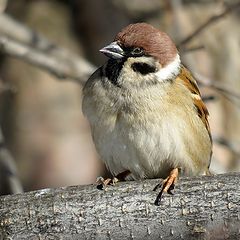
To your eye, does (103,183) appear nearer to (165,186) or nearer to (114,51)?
(165,186)

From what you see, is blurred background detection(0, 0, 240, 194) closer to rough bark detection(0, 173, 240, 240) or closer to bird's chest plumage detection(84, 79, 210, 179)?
bird's chest plumage detection(84, 79, 210, 179)

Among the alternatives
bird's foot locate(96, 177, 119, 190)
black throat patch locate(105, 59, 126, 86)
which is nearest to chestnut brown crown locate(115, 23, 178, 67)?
black throat patch locate(105, 59, 126, 86)

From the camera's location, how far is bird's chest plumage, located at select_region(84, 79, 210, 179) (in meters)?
4.75

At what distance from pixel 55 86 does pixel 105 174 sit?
1120 millimetres

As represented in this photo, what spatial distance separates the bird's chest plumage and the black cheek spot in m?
0.10

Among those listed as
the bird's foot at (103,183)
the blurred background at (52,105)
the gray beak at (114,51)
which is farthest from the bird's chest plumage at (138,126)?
the blurred background at (52,105)

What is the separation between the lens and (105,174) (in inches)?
339

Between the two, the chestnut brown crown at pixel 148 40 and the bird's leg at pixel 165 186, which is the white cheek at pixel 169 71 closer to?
the chestnut brown crown at pixel 148 40

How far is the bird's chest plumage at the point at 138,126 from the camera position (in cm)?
475

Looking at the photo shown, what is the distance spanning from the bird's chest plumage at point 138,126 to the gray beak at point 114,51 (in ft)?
0.75

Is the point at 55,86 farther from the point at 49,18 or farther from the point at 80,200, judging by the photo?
the point at 80,200

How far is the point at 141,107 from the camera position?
4777 millimetres

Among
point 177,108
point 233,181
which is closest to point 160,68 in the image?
point 177,108

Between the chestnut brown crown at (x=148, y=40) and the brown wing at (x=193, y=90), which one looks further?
the brown wing at (x=193, y=90)
